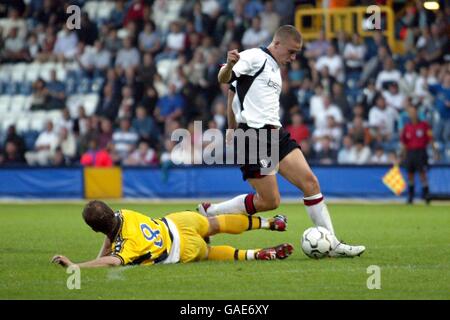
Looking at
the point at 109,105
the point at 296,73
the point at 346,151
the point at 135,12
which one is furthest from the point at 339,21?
the point at 109,105

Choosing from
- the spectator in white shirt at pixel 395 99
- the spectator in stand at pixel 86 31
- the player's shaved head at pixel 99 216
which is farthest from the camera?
the spectator in stand at pixel 86 31

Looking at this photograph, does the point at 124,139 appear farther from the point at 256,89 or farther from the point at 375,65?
the point at 256,89

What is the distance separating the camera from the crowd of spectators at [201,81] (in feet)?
70.6

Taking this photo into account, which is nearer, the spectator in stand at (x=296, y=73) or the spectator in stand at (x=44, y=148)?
the spectator in stand at (x=296, y=73)

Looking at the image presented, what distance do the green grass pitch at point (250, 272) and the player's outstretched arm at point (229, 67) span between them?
176 cm

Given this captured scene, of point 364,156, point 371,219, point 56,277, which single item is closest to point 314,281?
point 56,277

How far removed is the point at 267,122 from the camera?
9992 millimetres

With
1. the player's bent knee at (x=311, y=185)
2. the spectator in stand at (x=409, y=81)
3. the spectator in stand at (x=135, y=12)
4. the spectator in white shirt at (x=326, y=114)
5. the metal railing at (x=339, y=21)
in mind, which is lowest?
the player's bent knee at (x=311, y=185)

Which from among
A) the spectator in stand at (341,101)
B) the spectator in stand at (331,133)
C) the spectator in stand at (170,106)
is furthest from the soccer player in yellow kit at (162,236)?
the spectator in stand at (170,106)

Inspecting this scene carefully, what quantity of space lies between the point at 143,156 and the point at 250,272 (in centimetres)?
1389

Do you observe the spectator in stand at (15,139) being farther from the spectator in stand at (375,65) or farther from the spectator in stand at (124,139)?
the spectator in stand at (375,65)

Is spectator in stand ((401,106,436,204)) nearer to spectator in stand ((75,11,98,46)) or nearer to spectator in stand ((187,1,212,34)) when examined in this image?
spectator in stand ((187,1,212,34))

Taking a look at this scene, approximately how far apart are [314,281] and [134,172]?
14.1 meters
